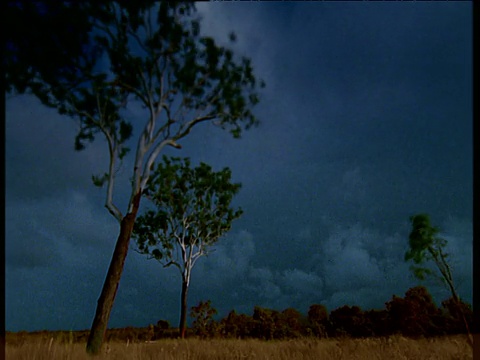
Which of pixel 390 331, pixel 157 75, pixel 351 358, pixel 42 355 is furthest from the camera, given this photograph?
pixel 390 331

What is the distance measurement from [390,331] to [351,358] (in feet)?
55.8

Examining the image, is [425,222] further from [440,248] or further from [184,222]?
[184,222]

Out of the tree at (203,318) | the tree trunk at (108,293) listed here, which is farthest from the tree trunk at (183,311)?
the tree trunk at (108,293)

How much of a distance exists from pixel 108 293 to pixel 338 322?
16.6 m

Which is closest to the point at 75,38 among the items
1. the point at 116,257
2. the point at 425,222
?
the point at 116,257

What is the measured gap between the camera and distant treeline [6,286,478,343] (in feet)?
68.7

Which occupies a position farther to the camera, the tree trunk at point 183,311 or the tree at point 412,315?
the tree trunk at point 183,311

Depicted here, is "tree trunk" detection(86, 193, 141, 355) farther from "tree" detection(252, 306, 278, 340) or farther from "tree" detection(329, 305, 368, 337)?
"tree" detection(329, 305, 368, 337)

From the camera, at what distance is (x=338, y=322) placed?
22.9 m

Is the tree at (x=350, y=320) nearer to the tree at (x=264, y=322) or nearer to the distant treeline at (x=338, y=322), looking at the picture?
the distant treeline at (x=338, y=322)

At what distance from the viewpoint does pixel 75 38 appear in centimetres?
1191

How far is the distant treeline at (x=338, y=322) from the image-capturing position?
2095 centimetres

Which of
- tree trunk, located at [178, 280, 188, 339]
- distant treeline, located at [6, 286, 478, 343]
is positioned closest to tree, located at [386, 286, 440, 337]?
distant treeline, located at [6, 286, 478, 343]

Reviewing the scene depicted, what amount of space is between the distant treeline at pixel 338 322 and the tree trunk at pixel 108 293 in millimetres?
11212
